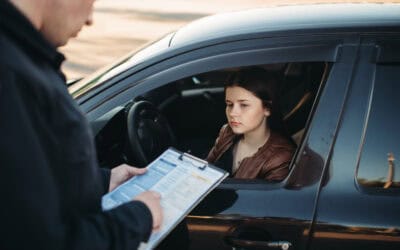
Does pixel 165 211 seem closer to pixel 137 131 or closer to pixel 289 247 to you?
pixel 289 247

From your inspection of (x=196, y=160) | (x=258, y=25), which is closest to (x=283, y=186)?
(x=196, y=160)

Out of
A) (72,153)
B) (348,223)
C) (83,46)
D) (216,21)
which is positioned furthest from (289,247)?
(83,46)

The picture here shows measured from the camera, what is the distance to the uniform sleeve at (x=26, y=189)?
1048mm

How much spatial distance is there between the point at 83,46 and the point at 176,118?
472cm

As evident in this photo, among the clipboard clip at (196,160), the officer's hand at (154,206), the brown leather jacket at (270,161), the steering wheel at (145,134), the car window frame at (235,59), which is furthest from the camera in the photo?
the steering wheel at (145,134)

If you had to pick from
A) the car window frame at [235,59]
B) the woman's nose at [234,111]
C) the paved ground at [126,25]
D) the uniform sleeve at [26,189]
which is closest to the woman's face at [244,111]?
the woman's nose at [234,111]

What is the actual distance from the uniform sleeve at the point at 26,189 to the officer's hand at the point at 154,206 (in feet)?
0.79

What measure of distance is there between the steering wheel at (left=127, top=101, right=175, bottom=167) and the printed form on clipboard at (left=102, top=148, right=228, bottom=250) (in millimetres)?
406

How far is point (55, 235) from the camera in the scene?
112 cm

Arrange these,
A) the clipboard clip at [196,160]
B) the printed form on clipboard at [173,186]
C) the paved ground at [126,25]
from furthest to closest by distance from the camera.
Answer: the paved ground at [126,25] → the clipboard clip at [196,160] → the printed form on clipboard at [173,186]

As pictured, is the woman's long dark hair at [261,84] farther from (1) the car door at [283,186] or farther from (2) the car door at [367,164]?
(2) the car door at [367,164]

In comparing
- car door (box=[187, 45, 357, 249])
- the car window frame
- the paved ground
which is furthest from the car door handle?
the paved ground

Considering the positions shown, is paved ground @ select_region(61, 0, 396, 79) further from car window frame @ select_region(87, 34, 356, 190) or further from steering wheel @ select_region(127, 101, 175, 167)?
car window frame @ select_region(87, 34, 356, 190)

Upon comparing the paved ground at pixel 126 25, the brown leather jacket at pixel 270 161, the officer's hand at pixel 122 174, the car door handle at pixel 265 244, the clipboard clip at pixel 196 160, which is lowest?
the car door handle at pixel 265 244
